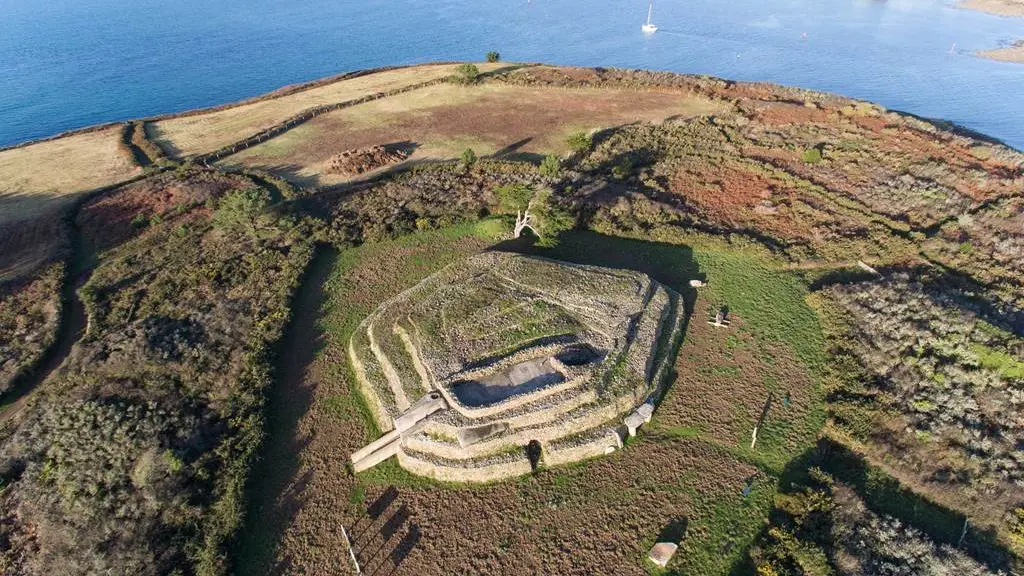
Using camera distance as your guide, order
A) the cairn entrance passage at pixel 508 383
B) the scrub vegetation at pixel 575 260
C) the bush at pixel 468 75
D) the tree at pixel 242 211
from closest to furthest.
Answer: the scrub vegetation at pixel 575 260, the cairn entrance passage at pixel 508 383, the tree at pixel 242 211, the bush at pixel 468 75

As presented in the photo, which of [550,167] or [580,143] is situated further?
[580,143]

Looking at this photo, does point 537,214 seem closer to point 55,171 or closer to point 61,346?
point 61,346

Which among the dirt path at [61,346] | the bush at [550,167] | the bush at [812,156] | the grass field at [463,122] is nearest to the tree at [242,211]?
the dirt path at [61,346]

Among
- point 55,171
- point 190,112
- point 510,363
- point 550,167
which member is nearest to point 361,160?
point 550,167

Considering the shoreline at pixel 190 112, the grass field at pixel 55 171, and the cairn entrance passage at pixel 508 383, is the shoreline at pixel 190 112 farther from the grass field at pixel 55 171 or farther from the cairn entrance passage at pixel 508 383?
the cairn entrance passage at pixel 508 383

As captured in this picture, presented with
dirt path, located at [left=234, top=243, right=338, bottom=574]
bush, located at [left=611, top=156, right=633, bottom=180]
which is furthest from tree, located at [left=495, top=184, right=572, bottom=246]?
dirt path, located at [left=234, top=243, right=338, bottom=574]

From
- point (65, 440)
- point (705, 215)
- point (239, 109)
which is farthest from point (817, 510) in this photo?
point (239, 109)

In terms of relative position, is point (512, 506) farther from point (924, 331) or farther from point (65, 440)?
point (924, 331)
